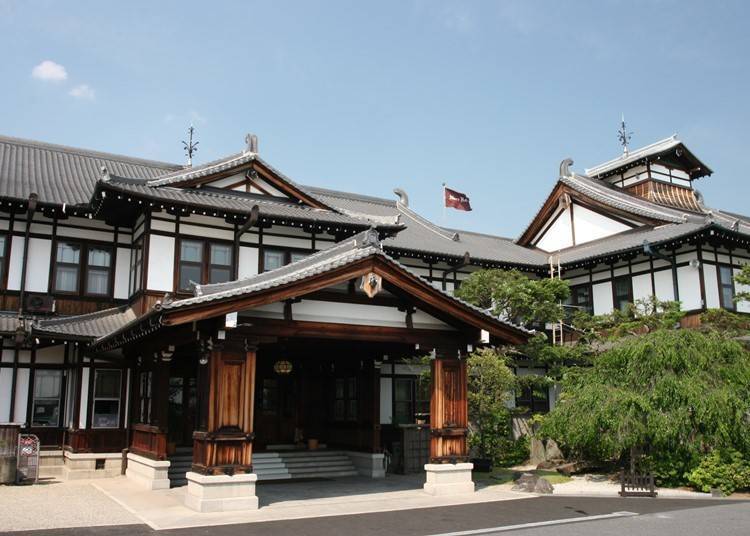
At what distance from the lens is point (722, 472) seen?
1603 cm

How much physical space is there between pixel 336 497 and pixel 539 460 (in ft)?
29.6

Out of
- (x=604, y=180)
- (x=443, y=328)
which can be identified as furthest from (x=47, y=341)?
(x=604, y=180)

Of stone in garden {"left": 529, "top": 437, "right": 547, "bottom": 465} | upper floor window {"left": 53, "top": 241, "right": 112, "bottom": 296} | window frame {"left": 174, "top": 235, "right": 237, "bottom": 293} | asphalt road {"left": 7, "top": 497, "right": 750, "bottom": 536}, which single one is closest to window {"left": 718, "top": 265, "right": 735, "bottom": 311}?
stone in garden {"left": 529, "top": 437, "right": 547, "bottom": 465}

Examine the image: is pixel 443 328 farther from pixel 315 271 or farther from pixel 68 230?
pixel 68 230

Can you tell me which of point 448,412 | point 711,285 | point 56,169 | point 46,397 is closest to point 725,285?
point 711,285

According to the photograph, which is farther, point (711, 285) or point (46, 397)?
point (711, 285)

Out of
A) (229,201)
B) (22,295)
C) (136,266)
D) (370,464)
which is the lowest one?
(370,464)

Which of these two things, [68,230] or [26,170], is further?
[26,170]

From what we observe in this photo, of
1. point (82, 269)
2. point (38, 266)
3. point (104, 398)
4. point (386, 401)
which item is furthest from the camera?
point (386, 401)

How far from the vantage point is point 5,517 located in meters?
12.3

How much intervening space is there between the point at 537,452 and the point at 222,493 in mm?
12271

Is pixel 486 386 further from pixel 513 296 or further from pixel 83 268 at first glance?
pixel 83 268

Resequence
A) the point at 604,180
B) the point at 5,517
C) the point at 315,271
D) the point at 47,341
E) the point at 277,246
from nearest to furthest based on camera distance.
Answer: the point at 5,517 < the point at 315,271 < the point at 47,341 < the point at 277,246 < the point at 604,180

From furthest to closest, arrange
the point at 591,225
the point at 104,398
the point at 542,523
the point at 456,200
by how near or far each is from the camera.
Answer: the point at 456,200, the point at 591,225, the point at 104,398, the point at 542,523
